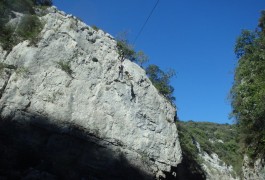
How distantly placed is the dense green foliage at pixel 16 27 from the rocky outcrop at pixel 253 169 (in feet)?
65.3

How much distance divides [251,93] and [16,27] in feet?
64.2

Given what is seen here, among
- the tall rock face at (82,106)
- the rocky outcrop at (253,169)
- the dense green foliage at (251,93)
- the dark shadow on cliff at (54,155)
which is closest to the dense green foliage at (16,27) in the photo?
the tall rock face at (82,106)

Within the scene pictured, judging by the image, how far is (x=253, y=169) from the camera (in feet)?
84.0

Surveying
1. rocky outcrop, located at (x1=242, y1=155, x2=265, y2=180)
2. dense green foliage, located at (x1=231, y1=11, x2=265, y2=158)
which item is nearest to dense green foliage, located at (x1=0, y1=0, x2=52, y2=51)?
dense green foliage, located at (x1=231, y1=11, x2=265, y2=158)

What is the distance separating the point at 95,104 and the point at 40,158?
6236mm

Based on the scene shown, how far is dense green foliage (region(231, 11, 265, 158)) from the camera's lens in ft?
75.4

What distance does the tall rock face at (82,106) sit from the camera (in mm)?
20531

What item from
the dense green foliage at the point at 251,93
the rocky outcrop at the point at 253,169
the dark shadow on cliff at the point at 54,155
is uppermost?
the dense green foliage at the point at 251,93

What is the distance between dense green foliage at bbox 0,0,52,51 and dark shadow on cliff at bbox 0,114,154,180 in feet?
26.1

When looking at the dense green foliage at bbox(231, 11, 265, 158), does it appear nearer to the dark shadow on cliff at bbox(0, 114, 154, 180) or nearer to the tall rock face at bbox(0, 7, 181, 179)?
the tall rock face at bbox(0, 7, 181, 179)

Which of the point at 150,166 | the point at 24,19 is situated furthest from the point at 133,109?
the point at 24,19

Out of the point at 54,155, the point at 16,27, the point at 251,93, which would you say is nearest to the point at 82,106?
the point at 54,155

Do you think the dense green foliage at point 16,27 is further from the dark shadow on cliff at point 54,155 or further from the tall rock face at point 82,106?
the dark shadow on cliff at point 54,155

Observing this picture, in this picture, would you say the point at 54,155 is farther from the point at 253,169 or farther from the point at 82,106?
the point at 253,169
